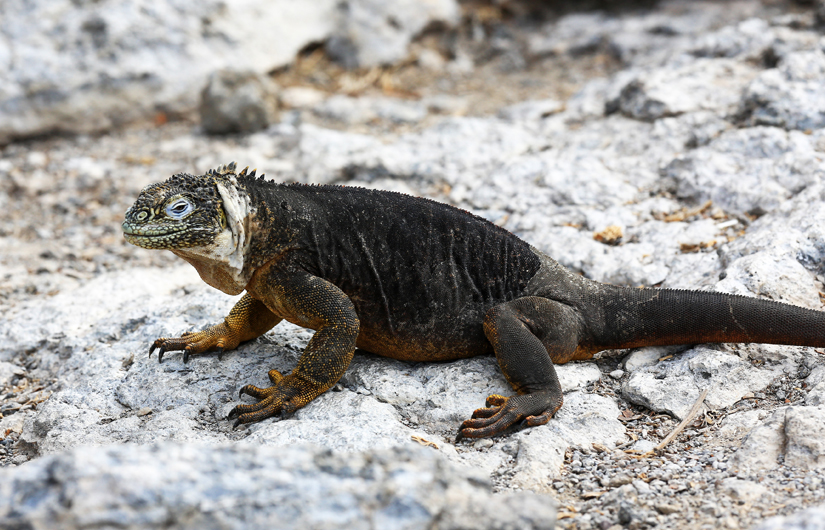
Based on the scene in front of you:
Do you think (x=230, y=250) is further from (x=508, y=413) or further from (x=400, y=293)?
(x=508, y=413)

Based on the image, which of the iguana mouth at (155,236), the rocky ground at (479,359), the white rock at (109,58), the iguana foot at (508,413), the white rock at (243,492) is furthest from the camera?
the white rock at (109,58)

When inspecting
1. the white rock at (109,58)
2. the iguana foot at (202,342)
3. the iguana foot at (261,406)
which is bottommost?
the iguana foot at (261,406)

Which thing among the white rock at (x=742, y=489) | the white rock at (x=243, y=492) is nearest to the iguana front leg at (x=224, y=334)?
the white rock at (x=243, y=492)

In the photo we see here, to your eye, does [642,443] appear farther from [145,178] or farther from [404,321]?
[145,178]

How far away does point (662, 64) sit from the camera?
7648mm

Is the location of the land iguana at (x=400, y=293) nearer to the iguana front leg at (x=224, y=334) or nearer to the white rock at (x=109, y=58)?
the iguana front leg at (x=224, y=334)

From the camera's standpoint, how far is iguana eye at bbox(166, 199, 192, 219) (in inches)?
141

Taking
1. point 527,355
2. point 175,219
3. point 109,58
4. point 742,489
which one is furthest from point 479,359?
point 109,58

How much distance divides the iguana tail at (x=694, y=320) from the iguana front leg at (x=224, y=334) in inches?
A: 77.3

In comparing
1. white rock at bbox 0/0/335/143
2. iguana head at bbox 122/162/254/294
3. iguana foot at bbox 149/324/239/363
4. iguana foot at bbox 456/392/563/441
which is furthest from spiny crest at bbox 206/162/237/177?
white rock at bbox 0/0/335/143

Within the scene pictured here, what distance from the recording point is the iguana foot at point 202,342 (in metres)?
4.23

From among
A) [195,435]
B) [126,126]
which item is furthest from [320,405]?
[126,126]

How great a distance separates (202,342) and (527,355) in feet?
6.28

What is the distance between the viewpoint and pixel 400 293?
398 cm
